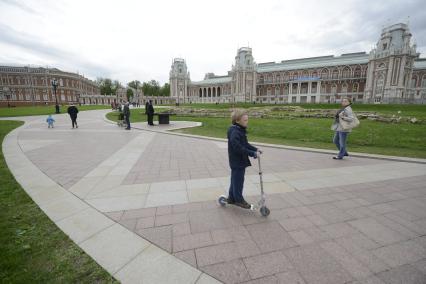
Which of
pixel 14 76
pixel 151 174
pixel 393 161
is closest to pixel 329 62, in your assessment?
pixel 393 161

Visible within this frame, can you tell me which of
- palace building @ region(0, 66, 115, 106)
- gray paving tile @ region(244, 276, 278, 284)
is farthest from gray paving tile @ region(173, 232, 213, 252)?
palace building @ region(0, 66, 115, 106)

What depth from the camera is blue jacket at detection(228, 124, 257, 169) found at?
324cm

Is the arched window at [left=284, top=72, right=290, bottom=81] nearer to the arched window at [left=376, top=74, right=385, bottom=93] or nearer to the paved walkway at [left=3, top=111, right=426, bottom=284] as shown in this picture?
the arched window at [left=376, top=74, right=385, bottom=93]

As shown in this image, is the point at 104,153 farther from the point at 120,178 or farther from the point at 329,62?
the point at 329,62

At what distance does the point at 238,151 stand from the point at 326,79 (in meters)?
87.4

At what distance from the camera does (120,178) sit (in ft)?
17.0

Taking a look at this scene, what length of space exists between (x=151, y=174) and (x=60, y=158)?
3.82m

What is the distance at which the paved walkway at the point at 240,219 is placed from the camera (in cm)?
234

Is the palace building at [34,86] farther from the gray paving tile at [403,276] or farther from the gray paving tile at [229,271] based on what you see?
the gray paving tile at [403,276]

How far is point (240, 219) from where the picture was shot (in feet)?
11.0

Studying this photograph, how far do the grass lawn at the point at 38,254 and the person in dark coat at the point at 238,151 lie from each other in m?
2.17

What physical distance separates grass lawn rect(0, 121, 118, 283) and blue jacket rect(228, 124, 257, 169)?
2.26 m

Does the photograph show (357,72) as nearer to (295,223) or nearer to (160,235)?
(295,223)

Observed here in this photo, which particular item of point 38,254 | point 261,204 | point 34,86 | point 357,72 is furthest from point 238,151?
point 34,86
